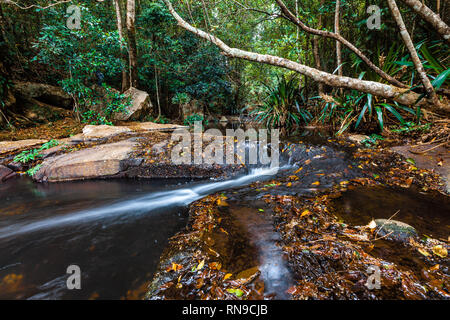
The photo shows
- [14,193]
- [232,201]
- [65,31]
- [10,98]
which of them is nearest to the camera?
[232,201]

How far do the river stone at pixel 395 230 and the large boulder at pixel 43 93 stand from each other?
9.44 metres

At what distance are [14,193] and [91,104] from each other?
4149 mm

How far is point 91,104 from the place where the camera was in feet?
20.1

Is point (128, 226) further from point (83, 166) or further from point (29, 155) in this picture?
point (29, 155)

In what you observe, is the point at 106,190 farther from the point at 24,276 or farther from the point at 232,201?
the point at 232,201

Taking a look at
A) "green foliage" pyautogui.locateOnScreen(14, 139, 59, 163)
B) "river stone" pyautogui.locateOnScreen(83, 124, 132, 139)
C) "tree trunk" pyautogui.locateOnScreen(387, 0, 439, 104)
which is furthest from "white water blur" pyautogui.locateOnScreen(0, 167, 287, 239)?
"river stone" pyautogui.locateOnScreen(83, 124, 132, 139)

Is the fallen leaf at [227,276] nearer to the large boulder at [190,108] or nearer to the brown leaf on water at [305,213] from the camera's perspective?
the brown leaf on water at [305,213]

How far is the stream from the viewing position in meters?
1.16

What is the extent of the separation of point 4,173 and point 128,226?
365 cm

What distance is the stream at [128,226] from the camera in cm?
116

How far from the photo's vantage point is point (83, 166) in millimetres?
3354

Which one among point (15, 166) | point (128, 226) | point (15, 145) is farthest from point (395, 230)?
point (15, 145)

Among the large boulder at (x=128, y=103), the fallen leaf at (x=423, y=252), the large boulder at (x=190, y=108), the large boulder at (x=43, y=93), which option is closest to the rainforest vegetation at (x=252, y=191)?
the fallen leaf at (x=423, y=252)
